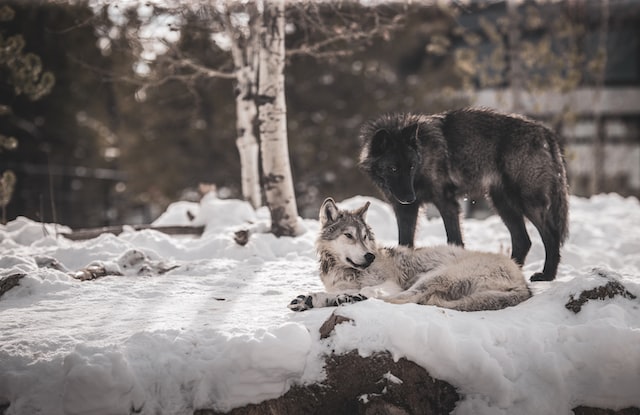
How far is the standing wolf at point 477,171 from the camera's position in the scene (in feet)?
16.1

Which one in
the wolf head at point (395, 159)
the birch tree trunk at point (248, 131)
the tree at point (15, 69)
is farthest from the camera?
the birch tree trunk at point (248, 131)

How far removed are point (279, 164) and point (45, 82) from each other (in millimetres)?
3467

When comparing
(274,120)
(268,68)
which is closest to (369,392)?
→ (274,120)

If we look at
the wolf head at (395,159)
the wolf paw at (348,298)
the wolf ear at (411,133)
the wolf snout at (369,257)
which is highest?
the wolf ear at (411,133)

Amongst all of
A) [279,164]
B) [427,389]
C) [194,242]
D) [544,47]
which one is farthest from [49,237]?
[544,47]

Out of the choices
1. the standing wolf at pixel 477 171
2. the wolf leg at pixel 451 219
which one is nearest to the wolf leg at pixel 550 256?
the standing wolf at pixel 477 171

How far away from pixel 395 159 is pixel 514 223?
1.51 metres

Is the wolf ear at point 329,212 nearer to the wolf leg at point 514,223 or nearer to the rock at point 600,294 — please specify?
the wolf leg at point 514,223

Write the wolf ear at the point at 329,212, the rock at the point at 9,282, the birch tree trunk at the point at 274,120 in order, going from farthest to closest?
the birch tree trunk at the point at 274,120
the wolf ear at the point at 329,212
the rock at the point at 9,282

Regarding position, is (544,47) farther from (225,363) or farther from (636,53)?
(225,363)

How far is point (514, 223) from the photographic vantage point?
5.23m

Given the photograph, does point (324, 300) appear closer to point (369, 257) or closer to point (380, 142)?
point (369, 257)

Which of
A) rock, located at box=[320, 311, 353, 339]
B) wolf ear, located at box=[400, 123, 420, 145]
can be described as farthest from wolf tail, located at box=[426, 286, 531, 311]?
wolf ear, located at box=[400, 123, 420, 145]

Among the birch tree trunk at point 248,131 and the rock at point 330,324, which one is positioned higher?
the birch tree trunk at point 248,131
